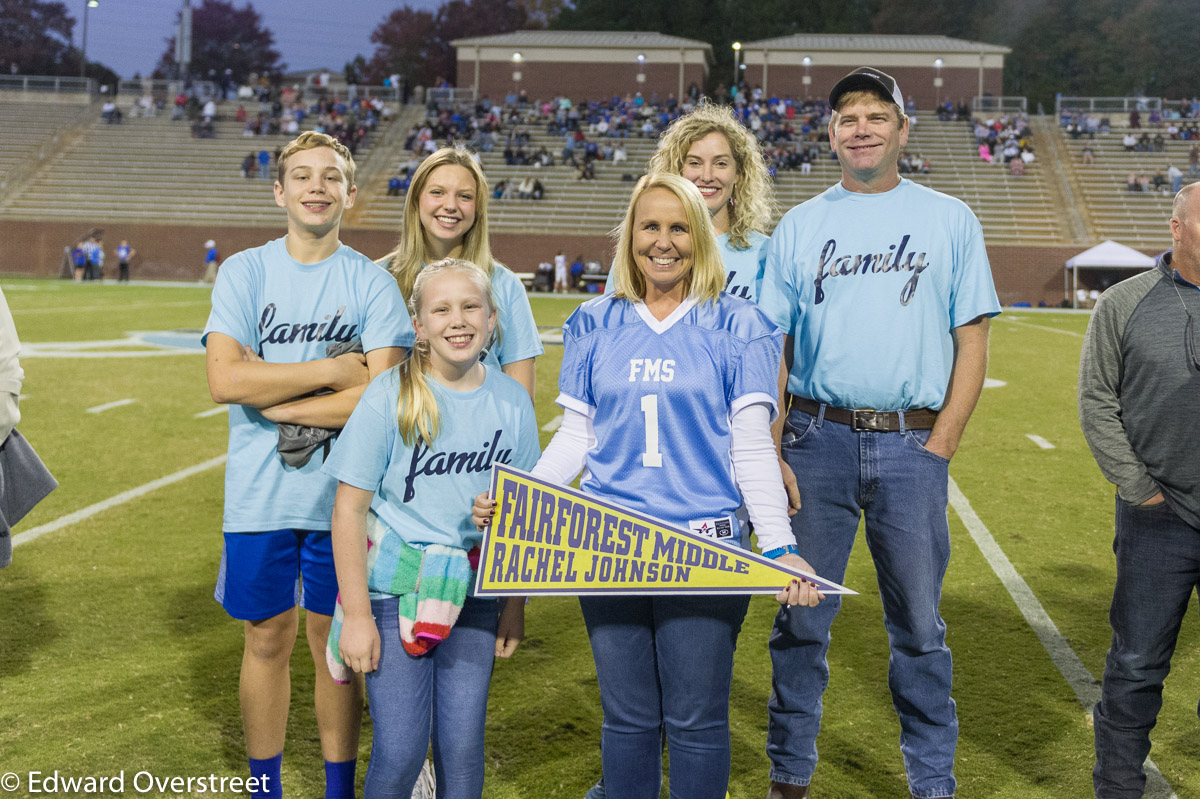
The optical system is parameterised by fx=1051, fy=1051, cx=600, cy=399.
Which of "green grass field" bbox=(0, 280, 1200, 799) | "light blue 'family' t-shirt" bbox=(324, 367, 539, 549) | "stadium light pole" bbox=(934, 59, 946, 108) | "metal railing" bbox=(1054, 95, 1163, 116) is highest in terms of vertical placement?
"stadium light pole" bbox=(934, 59, 946, 108)

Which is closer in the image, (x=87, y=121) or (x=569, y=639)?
(x=569, y=639)

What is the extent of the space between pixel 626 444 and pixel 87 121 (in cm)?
4960

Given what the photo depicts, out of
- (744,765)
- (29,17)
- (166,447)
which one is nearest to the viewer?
(744,765)

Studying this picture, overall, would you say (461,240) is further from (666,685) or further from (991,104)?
(991,104)

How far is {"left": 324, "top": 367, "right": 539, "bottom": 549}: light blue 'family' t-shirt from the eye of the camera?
269 centimetres

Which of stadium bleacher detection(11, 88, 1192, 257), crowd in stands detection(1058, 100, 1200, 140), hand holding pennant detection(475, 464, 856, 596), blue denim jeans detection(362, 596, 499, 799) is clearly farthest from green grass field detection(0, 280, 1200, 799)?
crowd in stands detection(1058, 100, 1200, 140)

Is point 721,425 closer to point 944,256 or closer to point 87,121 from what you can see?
point 944,256

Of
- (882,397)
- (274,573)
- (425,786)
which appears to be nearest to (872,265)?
(882,397)

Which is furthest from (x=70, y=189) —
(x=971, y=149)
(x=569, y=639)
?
(x=569, y=639)

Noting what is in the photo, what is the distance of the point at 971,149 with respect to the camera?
42.0 meters

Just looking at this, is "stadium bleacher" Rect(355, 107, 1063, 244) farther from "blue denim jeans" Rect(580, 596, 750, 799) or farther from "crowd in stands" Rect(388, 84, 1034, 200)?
"blue denim jeans" Rect(580, 596, 750, 799)

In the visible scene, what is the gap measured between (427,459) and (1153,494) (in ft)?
7.09

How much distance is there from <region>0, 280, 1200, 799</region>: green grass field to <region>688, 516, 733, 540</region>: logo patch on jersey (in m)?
1.28

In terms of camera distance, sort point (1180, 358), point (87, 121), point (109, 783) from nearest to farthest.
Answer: point (1180, 358) < point (109, 783) < point (87, 121)
